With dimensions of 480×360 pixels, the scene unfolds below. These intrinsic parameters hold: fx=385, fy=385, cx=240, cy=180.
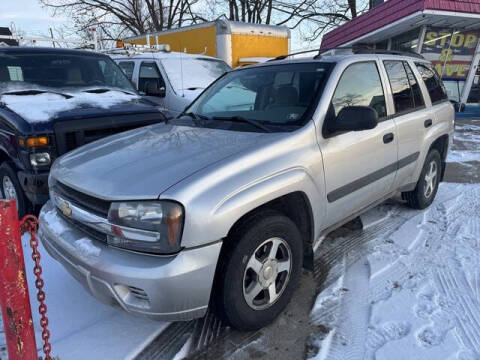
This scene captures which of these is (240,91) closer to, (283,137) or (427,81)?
(283,137)

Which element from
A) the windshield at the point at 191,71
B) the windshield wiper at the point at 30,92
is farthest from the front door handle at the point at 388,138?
the windshield at the point at 191,71

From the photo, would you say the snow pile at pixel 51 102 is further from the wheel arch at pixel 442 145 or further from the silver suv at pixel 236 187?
the wheel arch at pixel 442 145

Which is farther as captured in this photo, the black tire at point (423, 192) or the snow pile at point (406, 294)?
the black tire at point (423, 192)

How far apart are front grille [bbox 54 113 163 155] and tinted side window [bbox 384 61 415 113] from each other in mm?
2731

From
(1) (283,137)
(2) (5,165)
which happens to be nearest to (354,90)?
(1) (283,137)

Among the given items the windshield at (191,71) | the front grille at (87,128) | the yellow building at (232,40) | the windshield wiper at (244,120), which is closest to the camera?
the windshield wiper at (244,120)

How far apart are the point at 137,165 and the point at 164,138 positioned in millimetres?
595

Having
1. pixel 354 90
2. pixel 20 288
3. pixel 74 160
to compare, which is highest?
pixel 354 90

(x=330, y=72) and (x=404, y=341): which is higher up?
(x=330, y=72)

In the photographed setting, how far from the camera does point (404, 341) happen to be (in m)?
2.38

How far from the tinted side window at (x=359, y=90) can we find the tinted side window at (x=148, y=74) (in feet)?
15.3

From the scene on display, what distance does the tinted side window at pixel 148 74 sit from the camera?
289 inches

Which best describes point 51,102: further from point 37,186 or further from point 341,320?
point 341,320

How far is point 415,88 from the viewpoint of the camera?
405 cm
